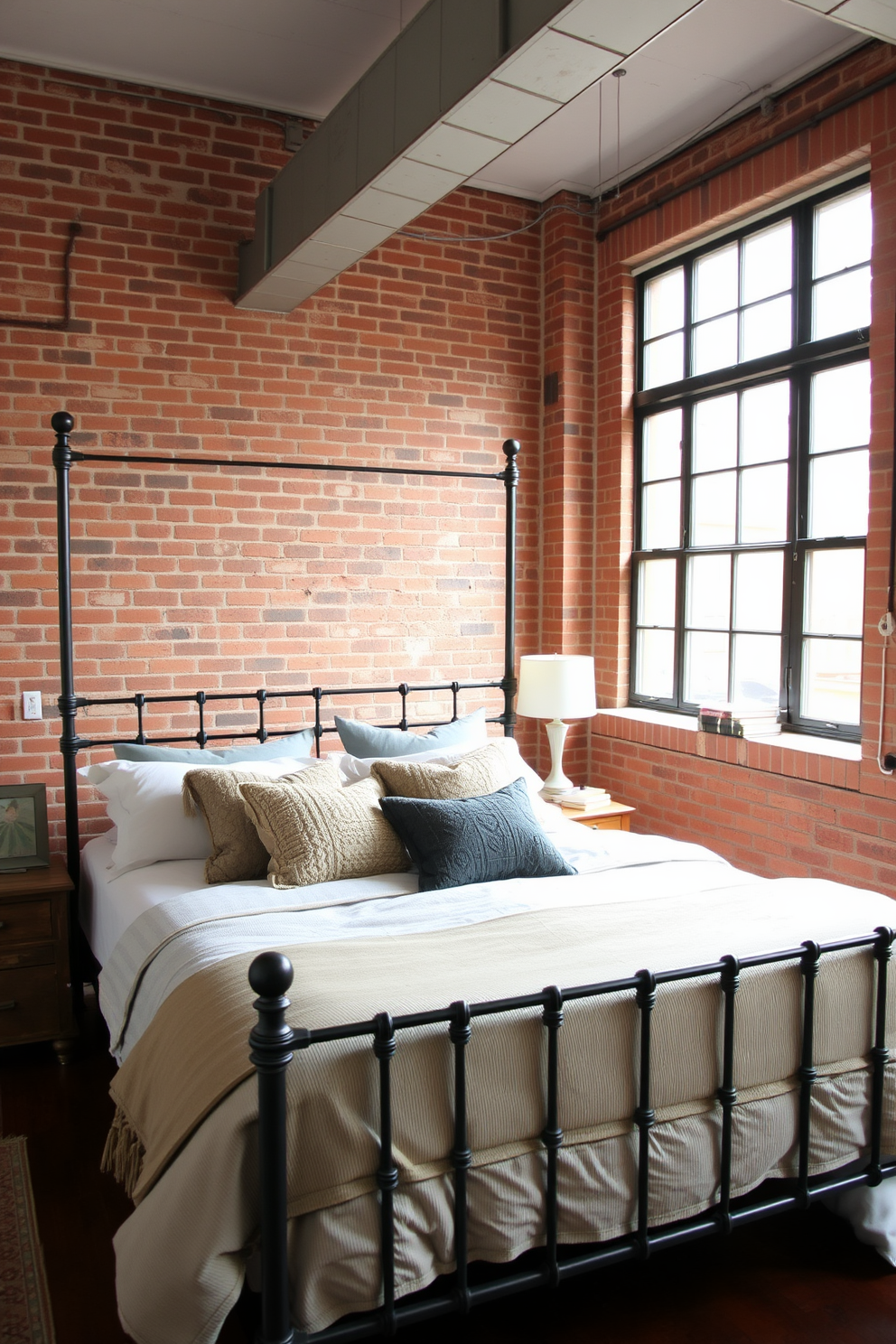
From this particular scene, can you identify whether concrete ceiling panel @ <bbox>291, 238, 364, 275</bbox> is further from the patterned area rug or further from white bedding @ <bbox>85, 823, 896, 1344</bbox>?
the patterned area rug

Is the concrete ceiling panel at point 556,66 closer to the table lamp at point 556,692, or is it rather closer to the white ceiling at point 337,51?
the white ceiling at point 337,51

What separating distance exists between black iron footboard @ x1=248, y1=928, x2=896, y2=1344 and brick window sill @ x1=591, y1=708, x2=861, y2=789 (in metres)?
1.46

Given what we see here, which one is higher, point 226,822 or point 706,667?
point 706,667

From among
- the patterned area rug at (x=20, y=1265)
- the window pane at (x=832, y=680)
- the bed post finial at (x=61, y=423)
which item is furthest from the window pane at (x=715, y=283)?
Result: the patterned area rug at (x=20, y=1265)

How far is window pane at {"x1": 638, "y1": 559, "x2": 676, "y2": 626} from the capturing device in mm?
4625

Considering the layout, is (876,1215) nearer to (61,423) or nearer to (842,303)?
(842,303)

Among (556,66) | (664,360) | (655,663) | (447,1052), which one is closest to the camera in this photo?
(447,1052)

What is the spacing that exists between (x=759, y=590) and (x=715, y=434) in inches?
28.5

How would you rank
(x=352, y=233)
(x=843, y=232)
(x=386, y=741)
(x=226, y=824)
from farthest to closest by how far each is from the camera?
(x=843, y=232), (x=386, y=741), (x=352, y=233), (x=226, y=824)

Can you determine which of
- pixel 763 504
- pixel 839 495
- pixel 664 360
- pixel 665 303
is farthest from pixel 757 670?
pixel 665 303

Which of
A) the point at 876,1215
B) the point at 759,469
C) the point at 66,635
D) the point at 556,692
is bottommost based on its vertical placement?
the point at 876,1215

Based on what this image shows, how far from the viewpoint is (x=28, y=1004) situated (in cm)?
316

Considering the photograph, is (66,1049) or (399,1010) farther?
(66,1049)

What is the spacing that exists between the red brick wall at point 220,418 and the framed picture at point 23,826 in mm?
482
